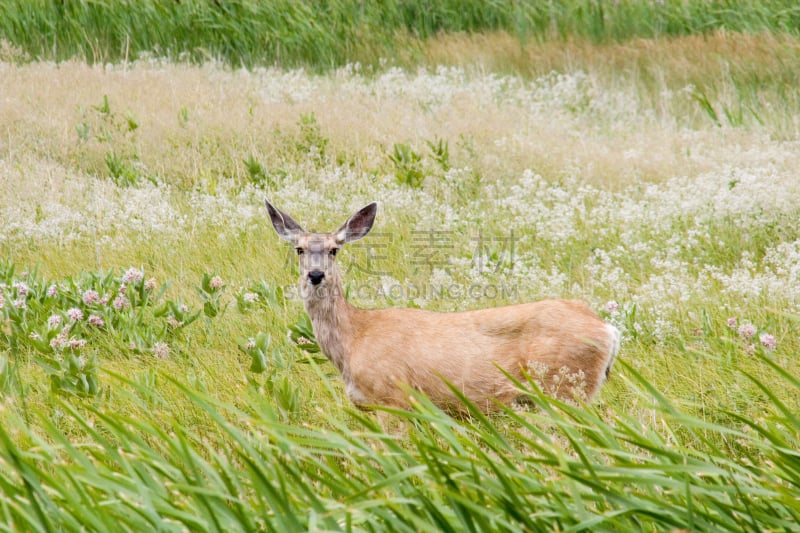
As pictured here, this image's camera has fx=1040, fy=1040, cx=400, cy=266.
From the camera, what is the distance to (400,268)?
341 inches

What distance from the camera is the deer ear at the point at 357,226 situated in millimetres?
6418

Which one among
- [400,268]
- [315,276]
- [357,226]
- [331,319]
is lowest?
[400,268]

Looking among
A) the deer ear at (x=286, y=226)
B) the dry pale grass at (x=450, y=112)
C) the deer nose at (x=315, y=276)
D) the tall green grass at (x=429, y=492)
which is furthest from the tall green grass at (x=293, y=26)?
the tall green grass at (x=429, y=492)

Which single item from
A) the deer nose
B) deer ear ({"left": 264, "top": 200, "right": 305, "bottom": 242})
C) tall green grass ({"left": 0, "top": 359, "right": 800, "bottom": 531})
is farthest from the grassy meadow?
deer ear ({"left": 264, "top": 200, "right": 305, "bottom": 242})

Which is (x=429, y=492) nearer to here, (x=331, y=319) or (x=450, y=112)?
(x=331, y=319)

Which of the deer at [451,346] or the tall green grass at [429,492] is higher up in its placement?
the tall green grass at [429,492]

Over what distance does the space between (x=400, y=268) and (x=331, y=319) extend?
2.44 m

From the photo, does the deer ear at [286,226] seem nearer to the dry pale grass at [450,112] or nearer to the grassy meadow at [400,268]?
the grassy meadow at [400,268]

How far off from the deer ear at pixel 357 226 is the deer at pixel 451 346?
0.30ft

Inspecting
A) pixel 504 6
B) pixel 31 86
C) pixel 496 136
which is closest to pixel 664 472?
pixel 496 136

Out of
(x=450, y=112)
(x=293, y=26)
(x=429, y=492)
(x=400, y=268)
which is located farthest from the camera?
(x=293, y=26)

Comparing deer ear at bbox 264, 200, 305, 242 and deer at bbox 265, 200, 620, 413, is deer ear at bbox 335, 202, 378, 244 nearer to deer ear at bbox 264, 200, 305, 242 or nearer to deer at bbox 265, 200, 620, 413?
deer at bbox 265, 200, 620, 413

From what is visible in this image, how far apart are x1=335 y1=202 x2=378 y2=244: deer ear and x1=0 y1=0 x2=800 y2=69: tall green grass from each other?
1185cm

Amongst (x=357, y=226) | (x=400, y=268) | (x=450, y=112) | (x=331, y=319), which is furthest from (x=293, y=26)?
(x=331, y=319)
